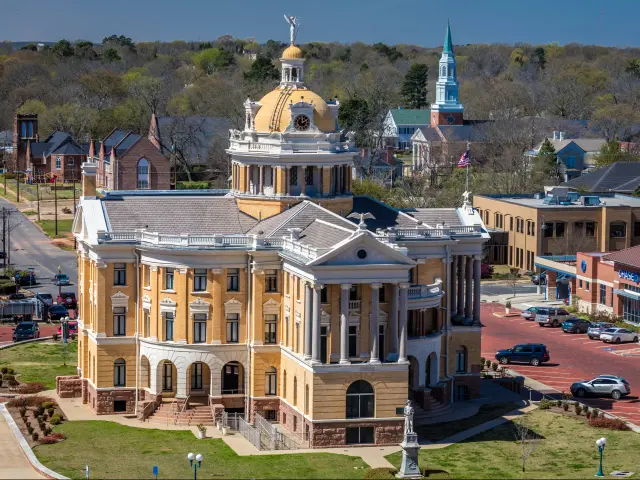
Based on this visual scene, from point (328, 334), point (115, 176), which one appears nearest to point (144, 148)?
point (115, 176)

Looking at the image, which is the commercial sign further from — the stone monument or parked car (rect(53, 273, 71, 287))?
the stone monument

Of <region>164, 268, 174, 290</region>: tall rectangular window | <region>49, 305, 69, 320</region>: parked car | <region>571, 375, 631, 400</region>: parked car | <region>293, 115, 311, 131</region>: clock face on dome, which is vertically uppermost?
<region>293, 115, 311, 131</region>: clock face on dome

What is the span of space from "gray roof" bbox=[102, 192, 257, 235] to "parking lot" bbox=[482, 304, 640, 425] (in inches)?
855

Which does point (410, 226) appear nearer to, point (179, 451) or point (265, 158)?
point (265, 158)

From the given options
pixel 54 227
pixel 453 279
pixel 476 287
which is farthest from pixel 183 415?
pixel 54 227

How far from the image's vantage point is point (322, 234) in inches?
3600

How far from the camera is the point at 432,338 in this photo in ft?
311

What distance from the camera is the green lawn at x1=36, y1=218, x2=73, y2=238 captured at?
172m

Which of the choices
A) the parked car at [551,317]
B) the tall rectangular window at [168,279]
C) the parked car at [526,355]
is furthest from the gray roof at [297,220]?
the parked car at [551,317]

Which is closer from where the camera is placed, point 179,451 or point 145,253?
point 179,451

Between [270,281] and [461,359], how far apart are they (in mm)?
13605

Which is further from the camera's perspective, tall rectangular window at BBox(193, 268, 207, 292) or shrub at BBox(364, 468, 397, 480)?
tall rectangular window at BBox(193, 268, 207, 292)

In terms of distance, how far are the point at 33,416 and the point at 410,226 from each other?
23689 mm

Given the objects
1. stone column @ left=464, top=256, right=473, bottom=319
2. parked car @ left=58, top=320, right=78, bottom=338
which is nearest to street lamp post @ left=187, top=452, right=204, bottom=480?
stone column @ left=464, top=256, right=473, bottom=319
